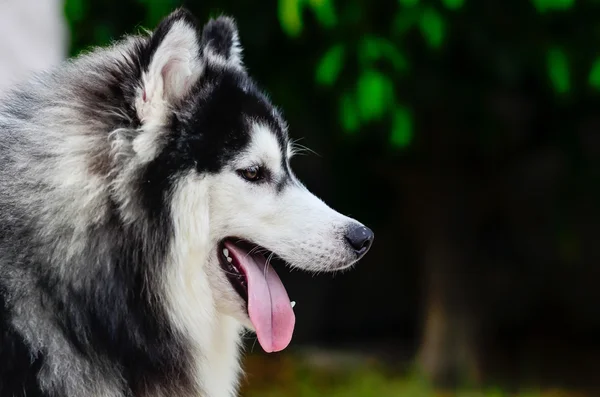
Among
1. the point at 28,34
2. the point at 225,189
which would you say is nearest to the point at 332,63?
the point at 28,34

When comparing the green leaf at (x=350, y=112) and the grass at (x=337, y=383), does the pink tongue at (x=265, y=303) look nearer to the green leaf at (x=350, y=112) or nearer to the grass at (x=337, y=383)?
the green leaf at (x=350, y=112)

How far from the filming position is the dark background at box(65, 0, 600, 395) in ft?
18.0

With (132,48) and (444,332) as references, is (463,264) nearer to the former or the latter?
(444,332)

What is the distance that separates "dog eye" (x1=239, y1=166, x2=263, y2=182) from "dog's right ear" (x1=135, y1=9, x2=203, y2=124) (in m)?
0.36

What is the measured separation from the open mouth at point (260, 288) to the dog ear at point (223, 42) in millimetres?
765

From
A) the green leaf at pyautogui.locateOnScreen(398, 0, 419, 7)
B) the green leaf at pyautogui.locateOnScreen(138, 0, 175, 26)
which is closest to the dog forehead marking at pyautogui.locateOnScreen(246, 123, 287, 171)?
the green leaf at pyautogui.locateOnScreen(398, 0, 419, 7)

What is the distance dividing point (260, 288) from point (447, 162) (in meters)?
5.36

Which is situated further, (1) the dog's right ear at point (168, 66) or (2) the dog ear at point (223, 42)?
(2) the dog ear at point (223, 42)

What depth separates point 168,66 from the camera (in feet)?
9.88

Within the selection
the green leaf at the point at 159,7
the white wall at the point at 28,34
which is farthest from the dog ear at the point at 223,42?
the white wall at the point at 28,34

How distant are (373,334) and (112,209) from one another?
8.08 m

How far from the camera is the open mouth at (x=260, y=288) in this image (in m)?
3.16

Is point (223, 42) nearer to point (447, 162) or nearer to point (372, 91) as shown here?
point (372, 91)

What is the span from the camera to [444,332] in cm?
853
